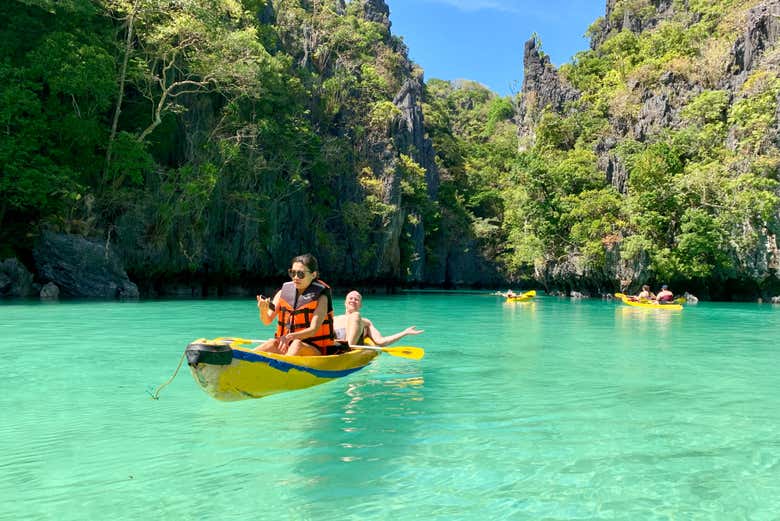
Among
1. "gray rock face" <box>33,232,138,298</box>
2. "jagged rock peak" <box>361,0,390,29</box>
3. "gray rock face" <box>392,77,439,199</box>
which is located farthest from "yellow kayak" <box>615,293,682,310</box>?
"jagged rock peak" <box>361,0,390,29</box>

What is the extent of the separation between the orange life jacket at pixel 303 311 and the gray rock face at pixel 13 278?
64.7 ft

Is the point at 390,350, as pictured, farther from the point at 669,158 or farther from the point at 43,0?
the point at 669,158

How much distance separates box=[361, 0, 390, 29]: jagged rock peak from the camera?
57.0m

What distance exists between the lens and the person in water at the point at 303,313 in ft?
19.6

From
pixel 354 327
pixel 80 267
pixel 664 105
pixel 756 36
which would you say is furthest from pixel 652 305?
pixel 80 267

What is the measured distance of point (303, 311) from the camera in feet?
19.9

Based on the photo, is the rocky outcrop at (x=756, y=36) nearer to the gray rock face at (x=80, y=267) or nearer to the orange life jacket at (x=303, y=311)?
the gray rock face at (x=80, y=267)

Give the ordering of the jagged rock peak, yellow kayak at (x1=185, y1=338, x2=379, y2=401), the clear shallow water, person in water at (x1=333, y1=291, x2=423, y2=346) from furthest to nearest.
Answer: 1. the jagged rock peak
2. person in water at (x1=333, y1=291, x2=423, y2=346)
3. yellow kayak at (x1=185, y1=338, x2=379, y2=401)
4. the clear shallow water

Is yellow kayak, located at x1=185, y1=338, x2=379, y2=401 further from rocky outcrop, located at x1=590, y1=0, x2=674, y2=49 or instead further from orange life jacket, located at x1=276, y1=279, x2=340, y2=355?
rocky outcrop, located at x1=590, y1=0, x2=674, y2=49

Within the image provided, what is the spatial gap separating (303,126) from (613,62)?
90.2ft

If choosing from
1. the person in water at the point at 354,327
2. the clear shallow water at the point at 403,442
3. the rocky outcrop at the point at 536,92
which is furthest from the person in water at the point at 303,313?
the rocky outcrop at the point at 536,92

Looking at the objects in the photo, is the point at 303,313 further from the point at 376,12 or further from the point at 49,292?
the point at 376,12

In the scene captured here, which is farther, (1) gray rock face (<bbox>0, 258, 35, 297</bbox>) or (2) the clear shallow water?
(1) gray rock face (<bbox>0, 258, 35, 297</bbox>)

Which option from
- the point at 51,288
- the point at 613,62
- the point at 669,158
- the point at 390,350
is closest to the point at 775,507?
the point at 390,350
